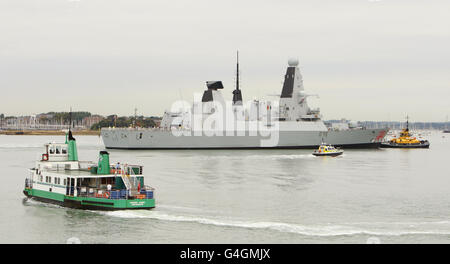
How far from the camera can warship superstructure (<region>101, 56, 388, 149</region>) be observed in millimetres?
75062

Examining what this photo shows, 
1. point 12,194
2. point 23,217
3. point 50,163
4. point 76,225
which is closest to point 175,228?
point 76,225

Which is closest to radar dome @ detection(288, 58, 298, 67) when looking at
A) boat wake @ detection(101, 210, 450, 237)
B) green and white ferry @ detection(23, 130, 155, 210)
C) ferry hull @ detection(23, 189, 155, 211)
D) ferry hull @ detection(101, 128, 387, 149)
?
ferry hull @ detection(101, 128, 387, 149)

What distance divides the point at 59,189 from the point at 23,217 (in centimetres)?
245

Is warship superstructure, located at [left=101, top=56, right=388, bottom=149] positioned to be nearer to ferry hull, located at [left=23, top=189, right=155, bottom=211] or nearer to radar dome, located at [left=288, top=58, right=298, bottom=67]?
radar dome, located at [left=288, top=58, right=298, bottom=67]

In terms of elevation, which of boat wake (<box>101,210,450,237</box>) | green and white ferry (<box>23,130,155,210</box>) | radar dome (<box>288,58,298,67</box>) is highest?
radar dome (<box>288,58,298,67</box>)

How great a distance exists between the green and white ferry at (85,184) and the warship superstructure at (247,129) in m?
47.6

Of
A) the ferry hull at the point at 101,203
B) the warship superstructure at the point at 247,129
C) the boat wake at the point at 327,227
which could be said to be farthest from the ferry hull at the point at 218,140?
the boat wake at the point at 327,227

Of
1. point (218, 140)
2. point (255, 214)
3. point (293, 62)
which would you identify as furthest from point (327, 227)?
point (293, 62)

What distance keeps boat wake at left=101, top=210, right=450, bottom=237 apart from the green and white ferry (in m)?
0.86

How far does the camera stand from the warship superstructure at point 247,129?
75.1 meters

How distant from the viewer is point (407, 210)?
23875 mm

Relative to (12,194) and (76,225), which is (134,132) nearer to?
(12,194)

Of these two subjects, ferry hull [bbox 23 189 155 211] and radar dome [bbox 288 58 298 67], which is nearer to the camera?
Result: ferry hull [bbox 23 189 155 211]

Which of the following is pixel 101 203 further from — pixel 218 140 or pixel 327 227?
pixel 218 140
